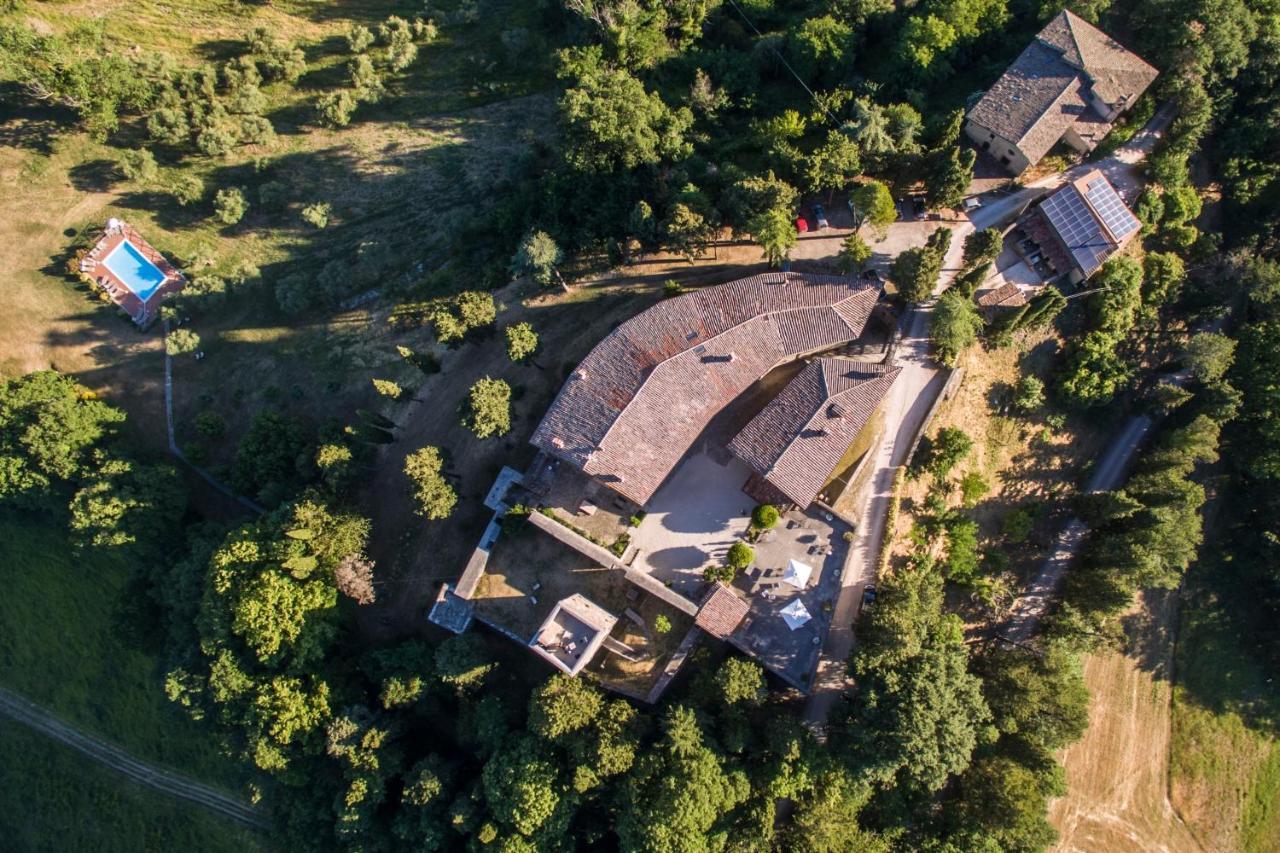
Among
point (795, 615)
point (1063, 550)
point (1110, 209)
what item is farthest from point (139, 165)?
point (1063, 550)

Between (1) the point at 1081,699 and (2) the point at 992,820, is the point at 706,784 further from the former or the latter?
(1) the point at 1081,699

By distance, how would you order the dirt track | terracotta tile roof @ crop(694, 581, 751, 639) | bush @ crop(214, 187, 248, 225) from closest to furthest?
terracotta tile roof @ crop(694, 581, 751, 639) < the dirt track < bush @ crop(214, 187, 248, 225)

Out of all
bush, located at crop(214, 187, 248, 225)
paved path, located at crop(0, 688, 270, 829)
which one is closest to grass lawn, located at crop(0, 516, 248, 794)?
paved path, located at crop(0, 688, 270, 829)

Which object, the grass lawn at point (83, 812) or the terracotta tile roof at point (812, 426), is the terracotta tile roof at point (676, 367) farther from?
the grass lawn at point (83, 812)

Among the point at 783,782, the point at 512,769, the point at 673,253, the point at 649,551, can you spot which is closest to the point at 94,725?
the point at 512,769

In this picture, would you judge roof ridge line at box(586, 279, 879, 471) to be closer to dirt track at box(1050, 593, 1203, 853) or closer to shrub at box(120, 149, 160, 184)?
dirt track at box(1050, 593, 1203, 853)

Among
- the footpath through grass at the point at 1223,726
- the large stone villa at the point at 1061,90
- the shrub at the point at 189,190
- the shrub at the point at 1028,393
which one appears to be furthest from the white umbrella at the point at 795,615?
the shrub at the point at 189,190

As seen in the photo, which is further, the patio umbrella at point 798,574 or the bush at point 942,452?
the bush at point 942,452
